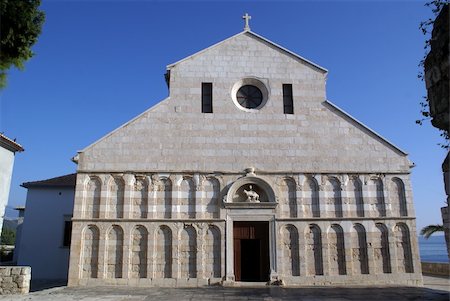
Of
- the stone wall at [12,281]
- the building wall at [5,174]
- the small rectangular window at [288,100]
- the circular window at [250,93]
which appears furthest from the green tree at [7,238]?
the small rectangular window at [288,100]

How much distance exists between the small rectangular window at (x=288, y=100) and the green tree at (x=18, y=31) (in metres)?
10.0

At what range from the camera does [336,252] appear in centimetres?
1474

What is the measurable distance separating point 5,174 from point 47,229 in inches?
194

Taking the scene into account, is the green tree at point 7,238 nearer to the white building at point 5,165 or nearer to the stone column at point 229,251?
the white building at point 5,165

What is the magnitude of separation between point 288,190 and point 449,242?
8.31 m

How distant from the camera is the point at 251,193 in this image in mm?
14977

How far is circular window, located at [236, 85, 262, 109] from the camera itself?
1634cm

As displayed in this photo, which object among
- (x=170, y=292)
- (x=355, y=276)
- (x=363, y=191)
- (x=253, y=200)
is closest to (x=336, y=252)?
(x=355, y=276)

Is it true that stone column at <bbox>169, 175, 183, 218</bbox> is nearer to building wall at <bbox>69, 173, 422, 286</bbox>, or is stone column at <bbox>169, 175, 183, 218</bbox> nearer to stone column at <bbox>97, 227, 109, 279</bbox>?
building wall at <bbox>69, 173, 422, 286</bbox>

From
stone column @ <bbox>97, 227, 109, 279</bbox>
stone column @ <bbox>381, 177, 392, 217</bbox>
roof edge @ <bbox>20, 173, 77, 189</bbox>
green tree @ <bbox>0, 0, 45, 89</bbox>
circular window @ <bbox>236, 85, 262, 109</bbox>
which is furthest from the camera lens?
roof edge @ <bbox>20, 173, 77, 189</bbox>

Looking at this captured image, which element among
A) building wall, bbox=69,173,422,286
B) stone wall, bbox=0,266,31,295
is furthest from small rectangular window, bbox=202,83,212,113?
stone wall, bbox=0,266,31,295

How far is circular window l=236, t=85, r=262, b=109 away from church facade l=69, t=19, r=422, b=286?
0.31 feet

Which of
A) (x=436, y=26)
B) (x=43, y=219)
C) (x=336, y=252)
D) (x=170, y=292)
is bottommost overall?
(x=170, y=292)

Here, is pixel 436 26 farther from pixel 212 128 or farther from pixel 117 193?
pixel 117 193
